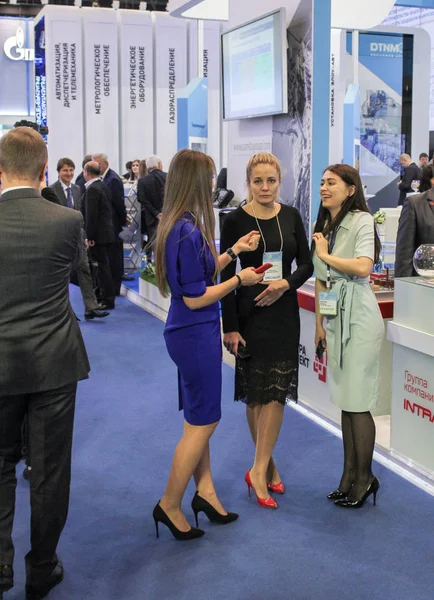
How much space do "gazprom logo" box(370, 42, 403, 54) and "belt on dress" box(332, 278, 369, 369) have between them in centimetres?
1304

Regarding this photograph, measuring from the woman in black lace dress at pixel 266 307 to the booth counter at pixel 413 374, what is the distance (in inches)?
23.5

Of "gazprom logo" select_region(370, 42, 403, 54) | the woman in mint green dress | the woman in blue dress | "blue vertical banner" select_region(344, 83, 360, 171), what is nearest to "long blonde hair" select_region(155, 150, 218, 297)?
the woman in blue dress

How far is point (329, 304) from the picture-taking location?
315cm

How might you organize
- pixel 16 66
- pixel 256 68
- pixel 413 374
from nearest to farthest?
pixel 413 374 < pixel 256 68 < pixel 16 66

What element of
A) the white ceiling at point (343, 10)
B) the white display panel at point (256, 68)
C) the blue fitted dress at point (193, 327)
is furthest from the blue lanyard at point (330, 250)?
the white ceiling at point (343, 10)

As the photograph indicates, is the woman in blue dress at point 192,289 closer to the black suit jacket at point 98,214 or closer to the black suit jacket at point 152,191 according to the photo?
the black suit jacket at point 98,214

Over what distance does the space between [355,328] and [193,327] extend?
2.52ft

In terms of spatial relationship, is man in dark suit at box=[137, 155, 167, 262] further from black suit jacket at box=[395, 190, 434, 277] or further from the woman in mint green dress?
the woman in mint green dress

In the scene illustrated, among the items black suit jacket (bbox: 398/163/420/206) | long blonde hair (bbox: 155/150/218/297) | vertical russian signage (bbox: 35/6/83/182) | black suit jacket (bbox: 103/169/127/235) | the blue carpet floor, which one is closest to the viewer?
the blue carpet floor

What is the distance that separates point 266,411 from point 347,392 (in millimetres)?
336

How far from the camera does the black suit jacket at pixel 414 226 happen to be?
3.72 meters

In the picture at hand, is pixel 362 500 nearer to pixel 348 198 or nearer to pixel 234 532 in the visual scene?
pixel 234 532

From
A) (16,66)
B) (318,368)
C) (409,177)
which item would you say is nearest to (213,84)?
(409,177)

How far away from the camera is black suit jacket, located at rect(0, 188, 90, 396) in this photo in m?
2.19
